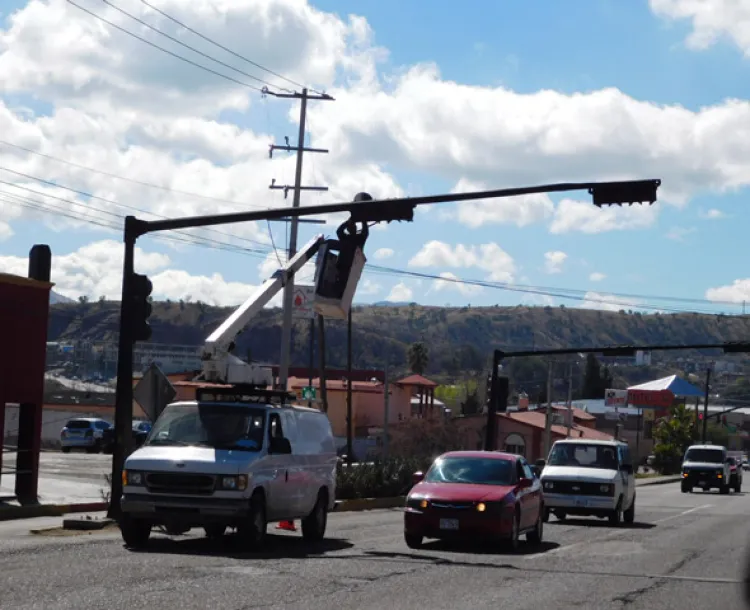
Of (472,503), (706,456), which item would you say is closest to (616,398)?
(706,456)

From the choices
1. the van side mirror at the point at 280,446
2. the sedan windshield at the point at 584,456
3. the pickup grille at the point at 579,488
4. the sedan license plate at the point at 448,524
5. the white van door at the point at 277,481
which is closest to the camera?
the white van door at the point at 277,481

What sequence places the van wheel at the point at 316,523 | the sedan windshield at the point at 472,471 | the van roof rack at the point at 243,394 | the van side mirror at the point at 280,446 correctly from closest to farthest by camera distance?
the van side mirror at the point at 280,446 → the van roof rack at the point at 243,394 → the van wheel at the point at 316,523 → the sedan windshield at the point at 472,471

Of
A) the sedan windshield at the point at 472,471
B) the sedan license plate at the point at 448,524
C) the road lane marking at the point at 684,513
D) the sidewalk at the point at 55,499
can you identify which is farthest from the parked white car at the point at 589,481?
the sidewalk at the point at 55,499

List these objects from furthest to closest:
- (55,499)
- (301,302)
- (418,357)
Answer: (418,357)
(301,302)
(55,499)

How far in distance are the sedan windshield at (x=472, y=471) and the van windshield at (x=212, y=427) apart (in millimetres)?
3772

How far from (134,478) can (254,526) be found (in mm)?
1818

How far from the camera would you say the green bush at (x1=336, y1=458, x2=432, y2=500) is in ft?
112

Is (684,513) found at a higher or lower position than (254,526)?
lower

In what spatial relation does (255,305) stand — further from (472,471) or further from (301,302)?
(301,302)

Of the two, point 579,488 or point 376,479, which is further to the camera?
point 376,479

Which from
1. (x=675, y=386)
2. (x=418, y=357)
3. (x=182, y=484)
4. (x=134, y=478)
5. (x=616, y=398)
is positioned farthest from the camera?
(x=675, y=386)

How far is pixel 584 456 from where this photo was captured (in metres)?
29.5

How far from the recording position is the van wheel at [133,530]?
17.7 metres

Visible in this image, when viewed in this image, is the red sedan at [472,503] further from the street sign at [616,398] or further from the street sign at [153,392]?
the street sign at [616,398]
